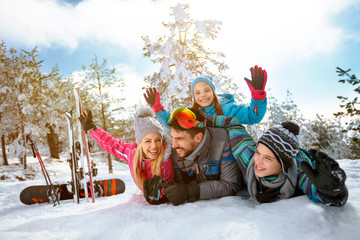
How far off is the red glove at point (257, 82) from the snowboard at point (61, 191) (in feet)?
15.4

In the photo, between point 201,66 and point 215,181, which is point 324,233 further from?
point 201,66

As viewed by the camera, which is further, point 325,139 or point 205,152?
point 325,139

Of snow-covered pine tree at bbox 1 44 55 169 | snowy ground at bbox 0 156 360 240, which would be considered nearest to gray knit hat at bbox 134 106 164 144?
snowy ground at bbox 0 156 360 240

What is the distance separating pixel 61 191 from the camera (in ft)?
18.5

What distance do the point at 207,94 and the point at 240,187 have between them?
1.62 m

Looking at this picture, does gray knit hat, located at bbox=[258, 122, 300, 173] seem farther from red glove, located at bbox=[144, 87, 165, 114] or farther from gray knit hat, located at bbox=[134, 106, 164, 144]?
red glove, located at bbox=[144, 87, 165, 114]

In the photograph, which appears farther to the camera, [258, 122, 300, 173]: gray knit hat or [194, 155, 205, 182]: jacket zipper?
[194, 155, 205, 182]: jacket zipper

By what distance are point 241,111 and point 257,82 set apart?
0.64m

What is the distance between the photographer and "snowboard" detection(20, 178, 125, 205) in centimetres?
534

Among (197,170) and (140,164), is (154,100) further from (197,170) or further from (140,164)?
(197,170)

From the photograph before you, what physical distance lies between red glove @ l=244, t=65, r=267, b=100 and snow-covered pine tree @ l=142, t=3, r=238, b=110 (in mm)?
5770

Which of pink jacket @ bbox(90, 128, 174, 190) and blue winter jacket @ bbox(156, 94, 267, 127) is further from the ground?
blue winter jacket @ bbox(156, 94, 267, 127)

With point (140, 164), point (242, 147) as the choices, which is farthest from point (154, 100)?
point (242, 147)

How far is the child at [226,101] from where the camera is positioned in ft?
10.0
